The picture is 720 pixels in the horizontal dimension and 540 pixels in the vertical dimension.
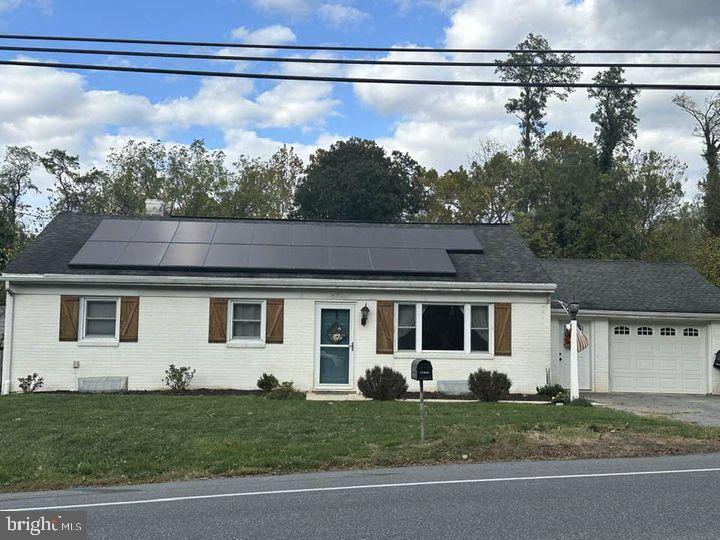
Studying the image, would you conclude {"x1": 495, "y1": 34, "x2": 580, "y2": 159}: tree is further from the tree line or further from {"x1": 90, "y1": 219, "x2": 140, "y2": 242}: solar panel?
{"x1": 90, "y1": 219, "x2": 140, "y2": 242}: solar panel

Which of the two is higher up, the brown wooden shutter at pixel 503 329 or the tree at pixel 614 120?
the tree at pixel 614 120

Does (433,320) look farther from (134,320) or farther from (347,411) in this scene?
(134,320)

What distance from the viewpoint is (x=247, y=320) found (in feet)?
54.0

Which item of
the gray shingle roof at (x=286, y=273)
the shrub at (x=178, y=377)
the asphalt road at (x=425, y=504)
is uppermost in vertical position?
the gray shingle roof at (x=286, y=273)

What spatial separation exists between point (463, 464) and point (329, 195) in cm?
3728

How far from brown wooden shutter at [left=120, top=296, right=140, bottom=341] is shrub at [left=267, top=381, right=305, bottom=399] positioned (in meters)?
3.63

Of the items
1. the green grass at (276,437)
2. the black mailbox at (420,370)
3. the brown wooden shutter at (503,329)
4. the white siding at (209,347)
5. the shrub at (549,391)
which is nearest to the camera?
the green grass at (276,437)

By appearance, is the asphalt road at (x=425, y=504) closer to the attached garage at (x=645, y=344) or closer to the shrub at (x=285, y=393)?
the shrub at (x=285, y=393)

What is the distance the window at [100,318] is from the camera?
16.2 meters

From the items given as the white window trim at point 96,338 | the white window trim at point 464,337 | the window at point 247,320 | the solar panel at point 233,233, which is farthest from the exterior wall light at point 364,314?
the white window trim at point 96,338

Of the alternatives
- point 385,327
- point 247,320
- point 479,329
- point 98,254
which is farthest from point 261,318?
point 479,329

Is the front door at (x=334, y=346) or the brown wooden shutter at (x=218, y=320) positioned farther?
the front door at (x=334, y=346)

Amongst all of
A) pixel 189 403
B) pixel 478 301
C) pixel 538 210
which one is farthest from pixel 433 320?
pixel 538 210

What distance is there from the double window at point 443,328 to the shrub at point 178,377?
4.92 meters
